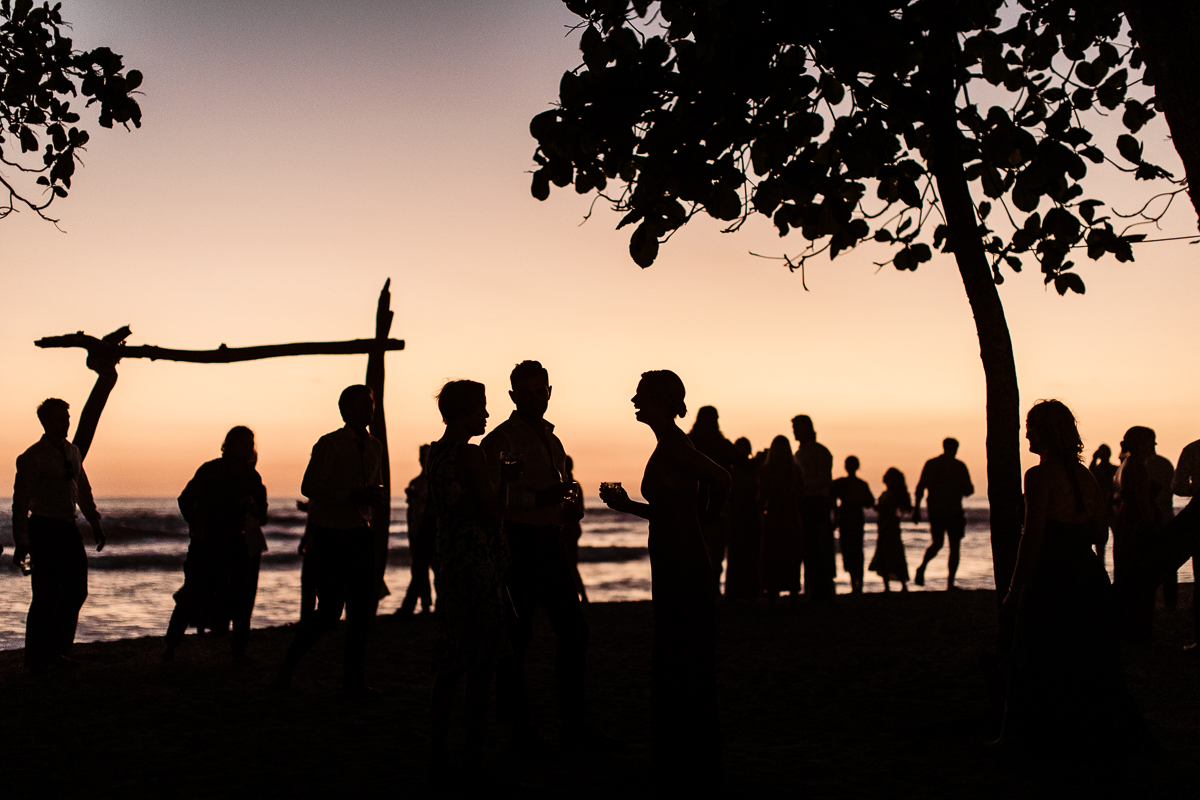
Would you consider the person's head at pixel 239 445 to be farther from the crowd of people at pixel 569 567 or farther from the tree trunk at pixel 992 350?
the tree trunk at pixel 992 350

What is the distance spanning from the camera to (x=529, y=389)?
205 inches

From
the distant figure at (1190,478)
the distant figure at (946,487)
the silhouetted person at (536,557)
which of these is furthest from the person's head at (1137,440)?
the silhouetted person at (536,557)

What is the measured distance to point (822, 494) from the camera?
11734 millimetres

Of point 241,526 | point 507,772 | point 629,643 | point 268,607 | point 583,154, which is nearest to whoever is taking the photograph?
point 507,772

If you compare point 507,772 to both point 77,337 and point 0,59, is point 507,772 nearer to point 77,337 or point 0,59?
point 0,59

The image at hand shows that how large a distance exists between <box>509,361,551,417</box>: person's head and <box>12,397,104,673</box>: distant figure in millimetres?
3888

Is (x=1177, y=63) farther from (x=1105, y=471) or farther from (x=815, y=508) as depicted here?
(x=1105, y=471)

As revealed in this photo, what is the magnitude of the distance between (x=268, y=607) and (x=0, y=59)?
430 inches

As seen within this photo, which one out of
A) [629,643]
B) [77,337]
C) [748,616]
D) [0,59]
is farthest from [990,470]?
[77,337]

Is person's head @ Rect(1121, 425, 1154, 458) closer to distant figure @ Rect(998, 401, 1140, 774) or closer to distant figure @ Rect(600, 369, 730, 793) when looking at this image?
distant figure @ Rect(998, 401, 1140, 774)

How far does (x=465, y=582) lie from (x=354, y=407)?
2.57 meters

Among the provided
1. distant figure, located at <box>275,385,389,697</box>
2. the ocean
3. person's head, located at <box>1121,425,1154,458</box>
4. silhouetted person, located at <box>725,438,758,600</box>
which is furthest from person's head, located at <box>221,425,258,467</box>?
person's head, located at <box>1121,425,1154,458</box>

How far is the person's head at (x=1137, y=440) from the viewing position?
8.55m

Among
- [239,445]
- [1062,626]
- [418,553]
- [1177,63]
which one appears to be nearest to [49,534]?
[239,445]
